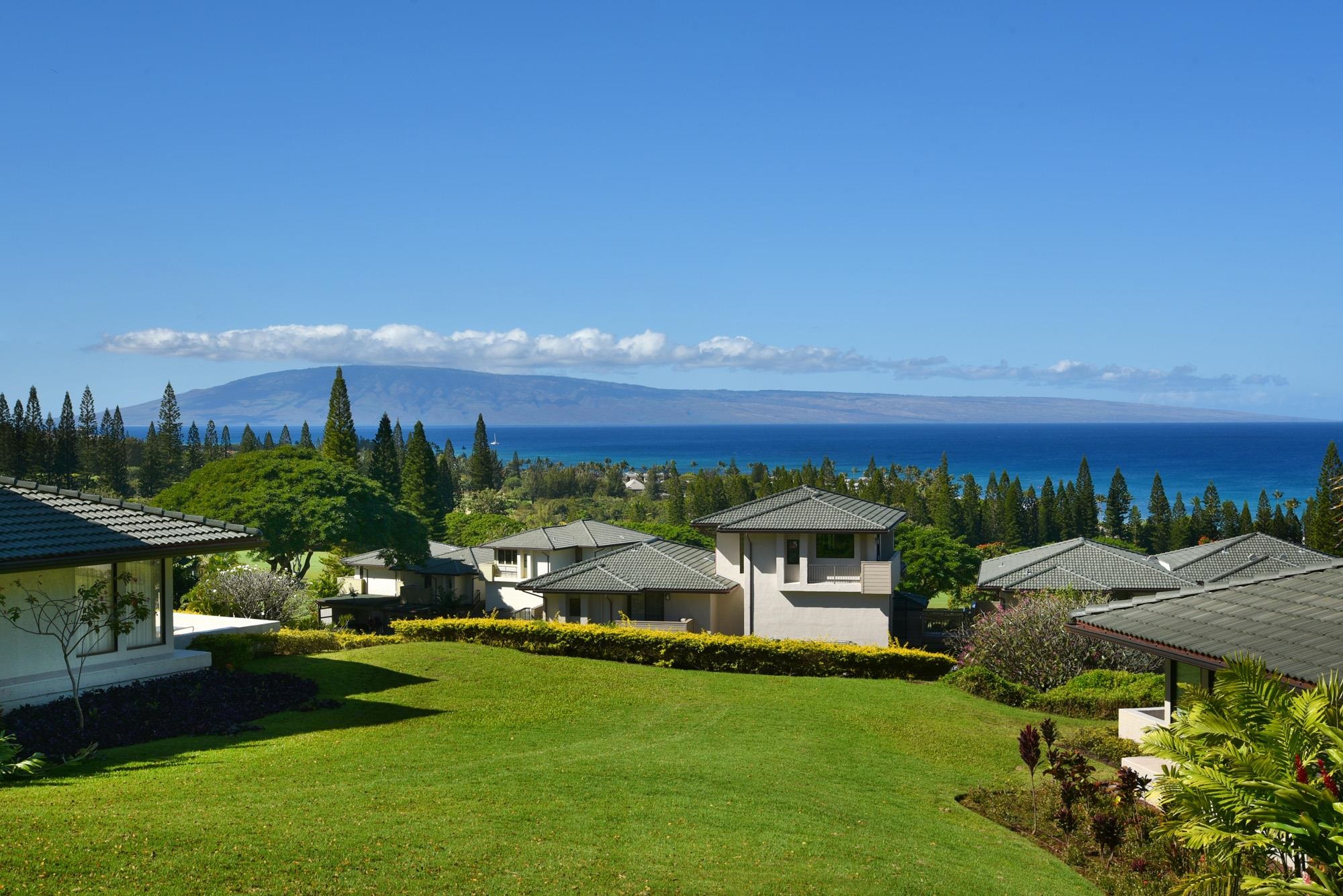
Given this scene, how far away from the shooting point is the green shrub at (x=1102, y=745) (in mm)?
17188

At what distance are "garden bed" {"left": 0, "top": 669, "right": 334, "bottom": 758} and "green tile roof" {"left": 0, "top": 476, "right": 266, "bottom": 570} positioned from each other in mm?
2119

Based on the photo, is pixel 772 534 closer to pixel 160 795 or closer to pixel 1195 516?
pixel 160 795

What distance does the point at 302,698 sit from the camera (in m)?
17.6

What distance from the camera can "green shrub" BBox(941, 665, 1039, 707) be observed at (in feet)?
77.9

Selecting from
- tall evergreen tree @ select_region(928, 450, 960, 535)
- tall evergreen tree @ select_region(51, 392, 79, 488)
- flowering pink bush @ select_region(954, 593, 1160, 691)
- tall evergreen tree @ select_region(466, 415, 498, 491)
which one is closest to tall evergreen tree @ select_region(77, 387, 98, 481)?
tall evergreen tree @ select_region(51, 392, 79, 488)

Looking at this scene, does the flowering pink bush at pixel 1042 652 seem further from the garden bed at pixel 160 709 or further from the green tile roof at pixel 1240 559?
Answer: the garden bed at pixel 160 709

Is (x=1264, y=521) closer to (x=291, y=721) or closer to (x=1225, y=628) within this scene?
(x=1225, y=628)

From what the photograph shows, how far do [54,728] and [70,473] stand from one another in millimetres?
96458

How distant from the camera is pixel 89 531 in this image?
16.3 metres

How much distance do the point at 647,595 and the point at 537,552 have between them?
696 inches

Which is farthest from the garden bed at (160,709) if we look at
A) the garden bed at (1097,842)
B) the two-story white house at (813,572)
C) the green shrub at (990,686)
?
the two-story white house at (813,572)

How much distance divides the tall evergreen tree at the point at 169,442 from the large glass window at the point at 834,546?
296 feet

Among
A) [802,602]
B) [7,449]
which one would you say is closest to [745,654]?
[802,602]

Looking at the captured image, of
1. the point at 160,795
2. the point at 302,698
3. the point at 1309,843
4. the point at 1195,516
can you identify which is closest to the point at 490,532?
the point at 1195,516
